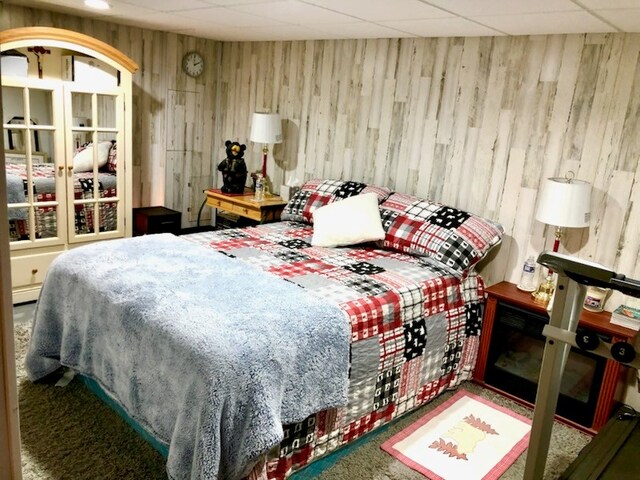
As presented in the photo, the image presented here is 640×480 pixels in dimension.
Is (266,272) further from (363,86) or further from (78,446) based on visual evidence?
(363,86)

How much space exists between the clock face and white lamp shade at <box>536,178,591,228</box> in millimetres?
3615

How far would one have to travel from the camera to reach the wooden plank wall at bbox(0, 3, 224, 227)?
4660 mm

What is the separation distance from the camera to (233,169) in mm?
4715

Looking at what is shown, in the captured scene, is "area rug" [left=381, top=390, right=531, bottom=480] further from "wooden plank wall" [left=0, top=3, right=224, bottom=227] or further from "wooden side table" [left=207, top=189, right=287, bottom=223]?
"wooden plank wall" [left=0, top=3, right=224, bottom=227]

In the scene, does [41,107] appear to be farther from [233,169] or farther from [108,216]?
[233,169]

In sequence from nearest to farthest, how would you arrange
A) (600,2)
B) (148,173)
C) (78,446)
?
(600,2) < (78,446) < (148,173)

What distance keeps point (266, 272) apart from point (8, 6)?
3.00 metres

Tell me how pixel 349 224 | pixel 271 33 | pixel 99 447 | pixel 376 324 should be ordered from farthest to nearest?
1. pixel 271 33
2. pixel 349 224
3. pixel 376 324
4. pixel 99 447

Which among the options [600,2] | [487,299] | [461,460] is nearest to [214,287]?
[461,460]

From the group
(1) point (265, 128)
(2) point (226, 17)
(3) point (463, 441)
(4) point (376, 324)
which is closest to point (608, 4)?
(4) point (376, 324)

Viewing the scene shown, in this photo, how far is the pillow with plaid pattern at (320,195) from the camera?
3.74m

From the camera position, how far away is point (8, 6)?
12.6ft

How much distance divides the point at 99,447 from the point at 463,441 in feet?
5.77

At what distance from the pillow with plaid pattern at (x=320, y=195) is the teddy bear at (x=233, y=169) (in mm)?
922
